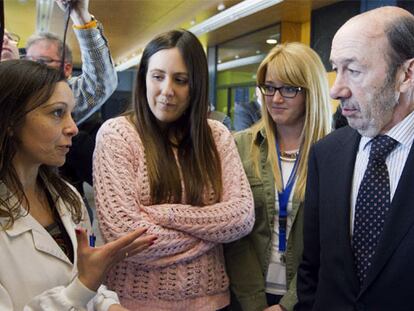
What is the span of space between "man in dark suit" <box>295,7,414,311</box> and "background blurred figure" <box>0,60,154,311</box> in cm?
58

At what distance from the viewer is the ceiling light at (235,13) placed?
567 centimetres

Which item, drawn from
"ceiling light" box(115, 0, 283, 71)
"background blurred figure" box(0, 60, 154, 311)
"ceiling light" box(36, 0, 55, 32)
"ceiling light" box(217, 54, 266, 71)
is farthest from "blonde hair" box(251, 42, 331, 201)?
"ceiling light" box(217, 54, 266, 71)

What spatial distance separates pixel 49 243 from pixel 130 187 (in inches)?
12.7

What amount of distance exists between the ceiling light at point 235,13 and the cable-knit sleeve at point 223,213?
4.32 m

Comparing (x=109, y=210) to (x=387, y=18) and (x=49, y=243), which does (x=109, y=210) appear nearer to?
(x=49, y=243)

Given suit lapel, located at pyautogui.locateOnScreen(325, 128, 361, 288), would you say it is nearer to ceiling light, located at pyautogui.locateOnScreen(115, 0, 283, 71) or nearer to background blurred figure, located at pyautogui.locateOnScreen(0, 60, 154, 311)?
background blurred figure, located at pyautogui.locateOnScreen(0, 60, 154, 311)

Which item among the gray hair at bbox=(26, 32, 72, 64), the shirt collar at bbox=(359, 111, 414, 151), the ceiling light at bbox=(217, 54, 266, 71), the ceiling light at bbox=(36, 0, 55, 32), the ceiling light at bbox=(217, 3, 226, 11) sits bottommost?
the shirt collar at bbox=(359, 111, 414, 151)

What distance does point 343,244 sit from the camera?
51.7 inches

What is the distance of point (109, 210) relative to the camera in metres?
1.44

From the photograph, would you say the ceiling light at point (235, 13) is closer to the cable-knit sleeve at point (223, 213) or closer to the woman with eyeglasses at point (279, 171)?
the woman with eyeglasses at point (279, 171)

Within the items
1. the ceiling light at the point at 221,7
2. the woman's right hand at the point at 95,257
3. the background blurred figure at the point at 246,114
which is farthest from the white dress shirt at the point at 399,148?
the ceiling light at the point at 221,7

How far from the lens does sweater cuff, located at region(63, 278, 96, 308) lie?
3.75 feet

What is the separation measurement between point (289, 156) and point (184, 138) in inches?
17.0

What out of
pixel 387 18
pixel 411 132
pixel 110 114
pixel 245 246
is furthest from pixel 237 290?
pixel 110 114
